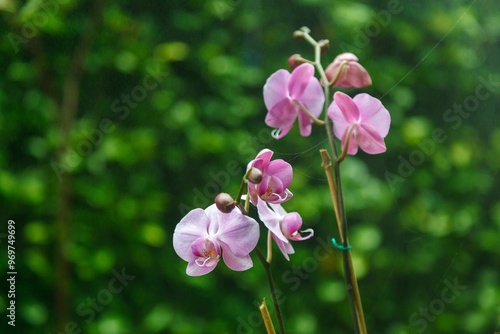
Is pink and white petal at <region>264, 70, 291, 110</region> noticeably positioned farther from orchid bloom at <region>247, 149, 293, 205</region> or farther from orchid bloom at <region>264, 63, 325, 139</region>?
orchid bloom at <region>247, 149, 293, 205</region>

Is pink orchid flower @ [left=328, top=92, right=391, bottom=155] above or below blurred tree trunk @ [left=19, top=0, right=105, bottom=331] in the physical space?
above

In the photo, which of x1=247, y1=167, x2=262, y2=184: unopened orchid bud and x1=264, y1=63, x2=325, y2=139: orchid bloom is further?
x1=264, y1=63, x2=325, y2=139: orchid bloom

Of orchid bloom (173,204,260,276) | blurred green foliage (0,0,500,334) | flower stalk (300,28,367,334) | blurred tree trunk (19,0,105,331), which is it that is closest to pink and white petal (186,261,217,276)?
orchid bloom (173,204,260,276)

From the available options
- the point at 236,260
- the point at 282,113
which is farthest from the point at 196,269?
the point at 282,113

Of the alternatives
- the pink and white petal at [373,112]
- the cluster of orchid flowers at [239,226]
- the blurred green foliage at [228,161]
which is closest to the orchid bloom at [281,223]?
the cluster of orchid flowers at [239,226]

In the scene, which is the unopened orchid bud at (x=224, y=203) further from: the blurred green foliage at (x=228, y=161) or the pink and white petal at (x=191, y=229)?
the blurred green foliage at (x=228, y=161)

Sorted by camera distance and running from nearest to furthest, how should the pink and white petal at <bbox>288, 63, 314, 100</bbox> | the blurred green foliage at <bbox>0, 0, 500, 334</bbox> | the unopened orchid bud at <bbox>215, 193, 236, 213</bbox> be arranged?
1. the unopened orchid bud at <bbox>215, 193, 236, 213</bbox>
2. the pink and white petal at <bbox>288, 63, 314, 100</bbox>
3. the blurred green foliage at <bbox>0, 0, 500, 334</bbox>

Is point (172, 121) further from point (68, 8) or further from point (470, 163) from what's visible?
point (470, 163)
